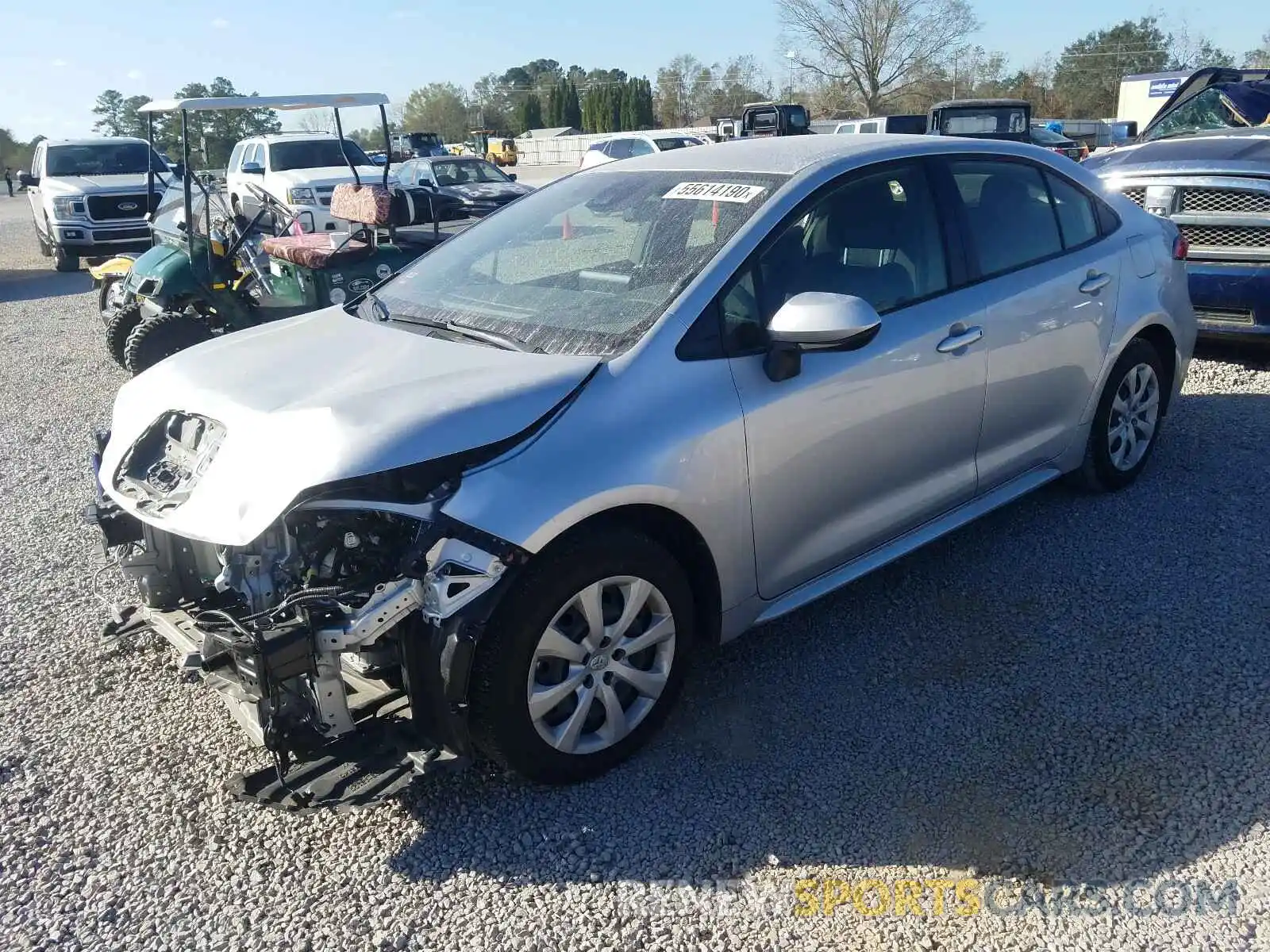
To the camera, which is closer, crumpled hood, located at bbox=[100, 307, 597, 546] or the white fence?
crumpled hood, located at bbox=[100, 307, 597, 546]

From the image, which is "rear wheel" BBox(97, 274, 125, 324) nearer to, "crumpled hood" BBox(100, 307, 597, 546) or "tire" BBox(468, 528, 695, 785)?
"crumpled hood" BBox(100, 307, 597, 546)

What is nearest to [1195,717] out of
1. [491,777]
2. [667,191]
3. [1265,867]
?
[1265,867]

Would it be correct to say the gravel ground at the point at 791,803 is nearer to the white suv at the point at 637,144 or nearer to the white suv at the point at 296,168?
the white suv at the point at 296,168

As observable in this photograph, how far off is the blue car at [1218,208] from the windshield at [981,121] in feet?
38.1

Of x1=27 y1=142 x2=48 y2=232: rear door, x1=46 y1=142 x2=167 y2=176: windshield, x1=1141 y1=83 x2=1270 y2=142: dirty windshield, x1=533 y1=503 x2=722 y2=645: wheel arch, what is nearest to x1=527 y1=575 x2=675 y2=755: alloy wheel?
x1=533 y1=503 x2=722 y2=645: wheel arch

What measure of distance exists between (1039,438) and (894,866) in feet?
7.25

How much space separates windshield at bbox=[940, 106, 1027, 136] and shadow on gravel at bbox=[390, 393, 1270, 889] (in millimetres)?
16126

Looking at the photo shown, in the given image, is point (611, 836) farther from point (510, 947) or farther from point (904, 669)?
point (904, 669)

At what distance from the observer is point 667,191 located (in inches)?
143

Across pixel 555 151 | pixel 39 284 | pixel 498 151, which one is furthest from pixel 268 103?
pixel 498 151

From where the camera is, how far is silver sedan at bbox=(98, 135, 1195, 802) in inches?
102

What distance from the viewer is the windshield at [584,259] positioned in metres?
3.16

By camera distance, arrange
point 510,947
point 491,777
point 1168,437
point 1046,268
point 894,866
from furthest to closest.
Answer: point 1168,437 → point 1046,268 → point 491,777 → point 894,866 → point 510,947

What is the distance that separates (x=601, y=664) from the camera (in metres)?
2.87
